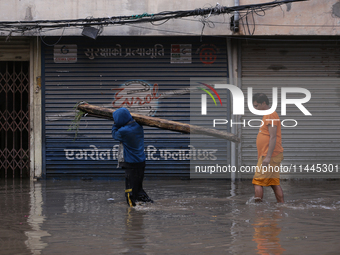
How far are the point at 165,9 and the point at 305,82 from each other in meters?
3.48

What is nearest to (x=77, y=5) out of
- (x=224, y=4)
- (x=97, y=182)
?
(x=224, y=4)

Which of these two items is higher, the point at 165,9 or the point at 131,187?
the point at 165,9

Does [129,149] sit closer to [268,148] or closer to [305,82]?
[268,148]

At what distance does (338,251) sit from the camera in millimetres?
3896

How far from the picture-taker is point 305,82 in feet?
32.8

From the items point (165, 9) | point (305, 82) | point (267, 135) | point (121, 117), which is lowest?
point (267, 135)

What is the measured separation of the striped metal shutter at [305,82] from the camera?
10000mm

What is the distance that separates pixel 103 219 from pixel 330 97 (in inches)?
261

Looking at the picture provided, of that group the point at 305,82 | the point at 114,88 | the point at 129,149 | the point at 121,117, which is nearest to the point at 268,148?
the point at 129,149

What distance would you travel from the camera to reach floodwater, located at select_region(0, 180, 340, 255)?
4070 millimetres

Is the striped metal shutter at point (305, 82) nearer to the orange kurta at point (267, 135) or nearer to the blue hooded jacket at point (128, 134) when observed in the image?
the orange kurta at point (267, 135)

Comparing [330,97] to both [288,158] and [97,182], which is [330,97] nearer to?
[288,158]

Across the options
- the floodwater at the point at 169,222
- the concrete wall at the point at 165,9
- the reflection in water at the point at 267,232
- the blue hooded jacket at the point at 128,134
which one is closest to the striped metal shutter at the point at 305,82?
the concrete wall at the point at 165,9

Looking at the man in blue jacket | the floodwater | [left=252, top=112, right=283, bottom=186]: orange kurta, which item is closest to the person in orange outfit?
[left=252, top=112, right=283, bottom=186]: orange kurta
